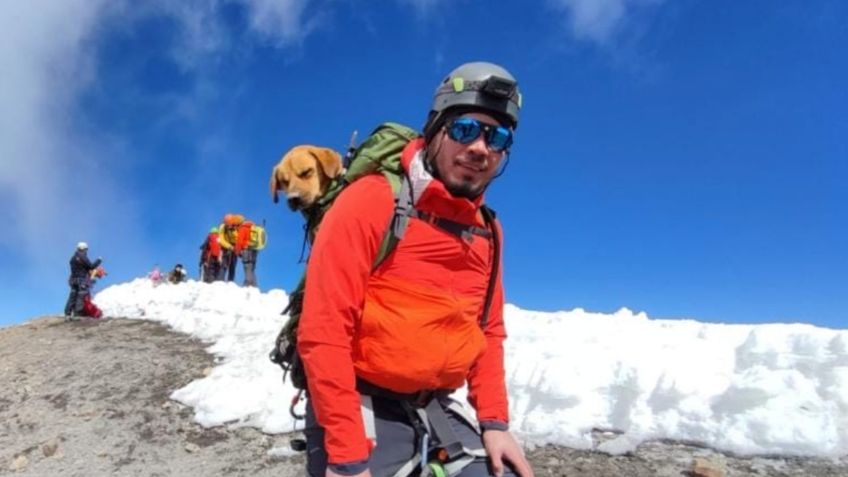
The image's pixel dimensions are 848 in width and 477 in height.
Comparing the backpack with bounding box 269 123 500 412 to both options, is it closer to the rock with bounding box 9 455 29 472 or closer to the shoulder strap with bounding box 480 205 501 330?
the shoulder strap with bounding box 480 205 501 330

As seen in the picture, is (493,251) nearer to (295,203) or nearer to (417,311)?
(417,311)

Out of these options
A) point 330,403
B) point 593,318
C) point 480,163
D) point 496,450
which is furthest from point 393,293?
point 593,318

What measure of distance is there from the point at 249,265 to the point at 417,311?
2132 cm

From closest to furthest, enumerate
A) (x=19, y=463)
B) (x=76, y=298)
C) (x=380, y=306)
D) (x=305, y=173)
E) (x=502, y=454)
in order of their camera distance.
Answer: (x=380, y=306), (x=502, y=454), (x=305, y=173), (x=19, y=463), (x=76, y=298)

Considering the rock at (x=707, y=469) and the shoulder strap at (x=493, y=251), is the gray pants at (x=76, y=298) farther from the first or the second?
the shoulder strap at (x=493, y=251)

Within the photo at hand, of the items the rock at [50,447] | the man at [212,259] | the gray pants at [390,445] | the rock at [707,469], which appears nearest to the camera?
the gray pants at [390,445]

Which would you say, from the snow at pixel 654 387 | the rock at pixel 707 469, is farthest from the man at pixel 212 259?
the rock at pixel 707 469

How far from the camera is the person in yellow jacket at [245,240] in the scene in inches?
910

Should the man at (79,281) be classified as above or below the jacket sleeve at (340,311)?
above

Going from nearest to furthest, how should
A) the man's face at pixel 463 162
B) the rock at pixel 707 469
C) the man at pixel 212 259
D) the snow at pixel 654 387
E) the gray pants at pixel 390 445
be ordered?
the gray pants at pixel 390 445, the man's face at pixel 463 162, the rock at pixel 707 469, the snow at pixel 654 387, the man at pixel 212 259

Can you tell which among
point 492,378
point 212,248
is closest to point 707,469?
point 492,378

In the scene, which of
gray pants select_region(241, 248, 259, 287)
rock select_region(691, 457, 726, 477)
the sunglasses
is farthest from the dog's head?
gray pants select_region(241, 248, 259, 287)

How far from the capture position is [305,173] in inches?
131

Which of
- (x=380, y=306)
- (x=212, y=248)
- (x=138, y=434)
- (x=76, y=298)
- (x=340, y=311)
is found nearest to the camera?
(x=340, y=311)
